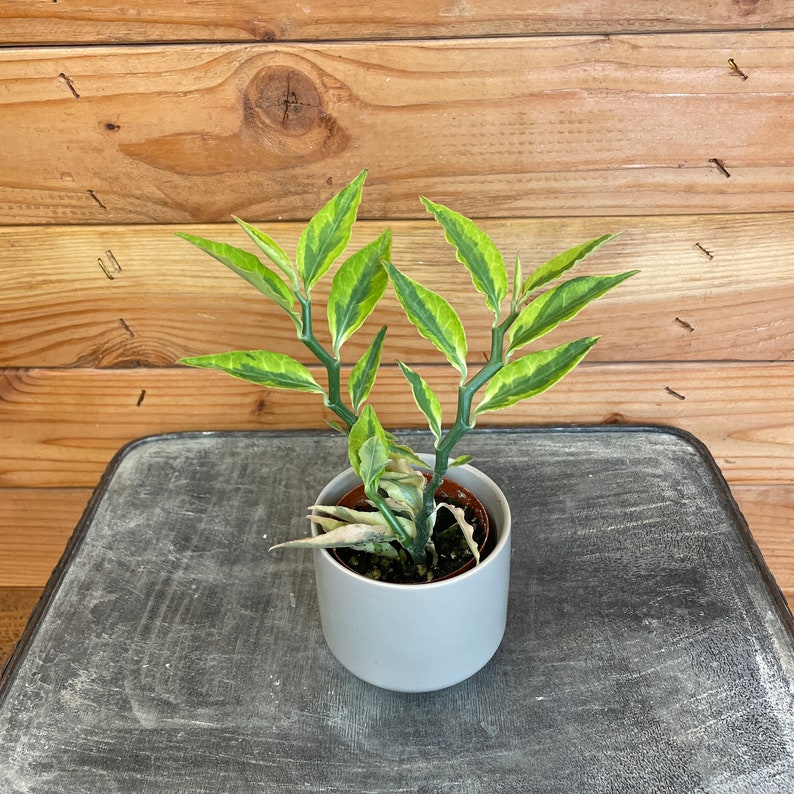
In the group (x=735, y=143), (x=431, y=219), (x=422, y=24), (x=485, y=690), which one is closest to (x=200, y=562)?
(x=485, y=690)

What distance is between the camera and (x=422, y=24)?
735mm

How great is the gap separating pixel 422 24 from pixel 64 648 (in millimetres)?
646

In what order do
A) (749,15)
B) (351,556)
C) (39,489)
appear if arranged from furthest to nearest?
(39,489) → (749,15) → (351,556)

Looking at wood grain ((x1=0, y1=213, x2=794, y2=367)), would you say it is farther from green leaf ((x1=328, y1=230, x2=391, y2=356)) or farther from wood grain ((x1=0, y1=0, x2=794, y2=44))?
green leaf ((x1=328, y1=230, x2=391, y2=356))

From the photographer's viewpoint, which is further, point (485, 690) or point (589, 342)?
point (485, 690)

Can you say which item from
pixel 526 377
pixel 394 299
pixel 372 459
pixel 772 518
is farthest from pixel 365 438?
pixel 772 518

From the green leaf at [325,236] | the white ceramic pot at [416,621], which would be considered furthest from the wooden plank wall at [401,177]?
the white ceramic pot at [416,621]

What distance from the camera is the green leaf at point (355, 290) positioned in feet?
1.80

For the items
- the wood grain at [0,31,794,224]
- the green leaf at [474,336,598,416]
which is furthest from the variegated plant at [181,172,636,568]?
the wood grain at [0,31,794,224]

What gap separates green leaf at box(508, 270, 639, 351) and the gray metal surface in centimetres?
28

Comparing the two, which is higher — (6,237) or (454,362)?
(454,362)

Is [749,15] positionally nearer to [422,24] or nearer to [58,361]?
[422,24]

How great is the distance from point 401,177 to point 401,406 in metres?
0.29

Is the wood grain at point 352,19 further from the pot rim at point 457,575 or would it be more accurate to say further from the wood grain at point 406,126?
the pot rim at point 457,575
